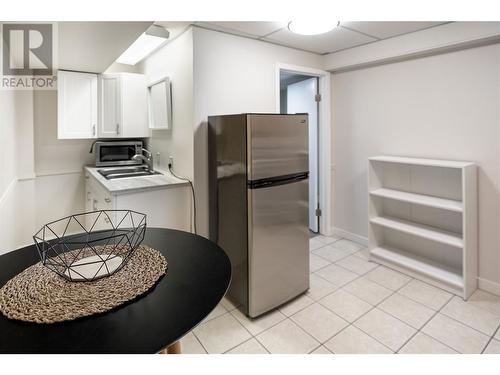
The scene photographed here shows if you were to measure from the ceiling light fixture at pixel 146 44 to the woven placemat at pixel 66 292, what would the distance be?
2125mm

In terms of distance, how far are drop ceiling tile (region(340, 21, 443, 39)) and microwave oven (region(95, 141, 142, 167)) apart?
8.74 ft

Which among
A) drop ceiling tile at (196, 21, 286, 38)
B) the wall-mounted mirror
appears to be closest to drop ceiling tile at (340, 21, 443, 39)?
drop ceiling tile at (196, 21, 286, 38)

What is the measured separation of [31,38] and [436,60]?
3.40m

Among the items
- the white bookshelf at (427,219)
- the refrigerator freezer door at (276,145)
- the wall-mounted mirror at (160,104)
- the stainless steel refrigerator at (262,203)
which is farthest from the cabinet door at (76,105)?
the white bookshelf at (427,219)

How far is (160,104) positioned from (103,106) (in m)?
0.77

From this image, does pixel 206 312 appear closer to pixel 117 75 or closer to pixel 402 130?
pixel 402 130

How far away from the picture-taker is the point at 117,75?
3285 mm

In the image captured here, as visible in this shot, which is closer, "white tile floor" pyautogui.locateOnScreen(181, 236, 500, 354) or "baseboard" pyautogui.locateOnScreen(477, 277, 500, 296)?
"white tile floor" pyautogui.locateOnScreen(181, 236, 500, 354)

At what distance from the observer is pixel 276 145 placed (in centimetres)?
218

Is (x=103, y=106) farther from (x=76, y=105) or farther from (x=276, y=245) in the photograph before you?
(x=276, y=245)

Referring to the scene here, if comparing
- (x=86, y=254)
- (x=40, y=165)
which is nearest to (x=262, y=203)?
(x=86, y=254)

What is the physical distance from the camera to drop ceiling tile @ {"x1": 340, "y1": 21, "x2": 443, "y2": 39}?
8.18 ft

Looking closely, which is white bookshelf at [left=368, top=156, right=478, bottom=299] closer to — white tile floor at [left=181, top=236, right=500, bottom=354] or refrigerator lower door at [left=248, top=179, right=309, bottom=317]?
white tile floor at [left=181, top=236, right=500, bottom=354]

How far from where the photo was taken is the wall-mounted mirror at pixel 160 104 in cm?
289
